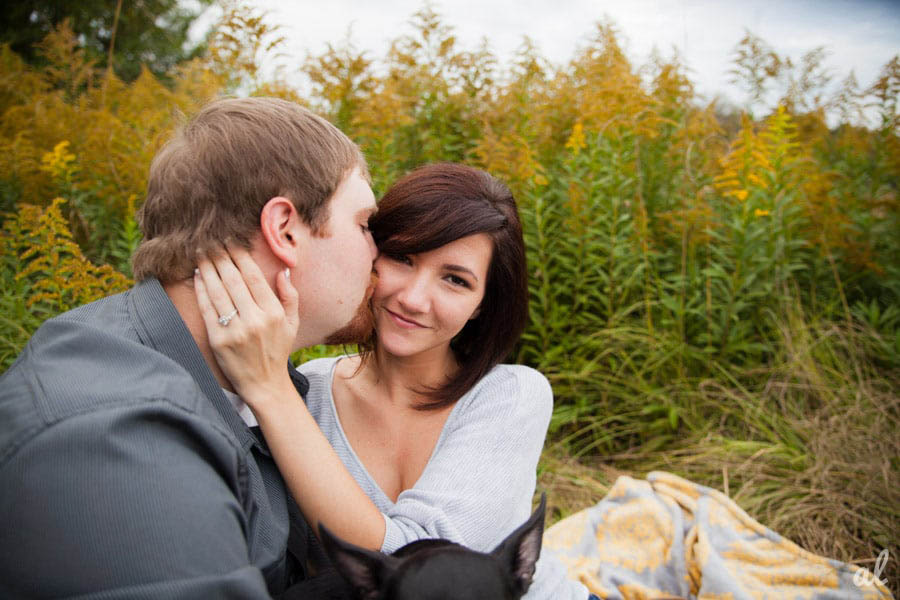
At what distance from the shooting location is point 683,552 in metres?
3.34

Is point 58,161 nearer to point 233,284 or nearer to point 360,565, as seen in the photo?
point 233,284

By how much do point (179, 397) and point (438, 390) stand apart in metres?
1.46

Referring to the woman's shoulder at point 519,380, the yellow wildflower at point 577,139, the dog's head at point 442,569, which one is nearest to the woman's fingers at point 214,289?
the dog's head at point 442,569

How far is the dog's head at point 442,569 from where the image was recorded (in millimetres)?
1551

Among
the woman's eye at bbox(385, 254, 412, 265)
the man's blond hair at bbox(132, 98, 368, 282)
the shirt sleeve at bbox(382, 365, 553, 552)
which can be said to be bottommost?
the shirt sleeve at bbox(382, 365, 553, 552)

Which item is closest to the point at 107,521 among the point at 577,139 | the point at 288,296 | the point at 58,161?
the point at 288,296

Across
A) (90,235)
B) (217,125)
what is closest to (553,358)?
(217,125)

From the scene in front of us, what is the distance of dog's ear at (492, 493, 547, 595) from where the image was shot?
66.6 inches

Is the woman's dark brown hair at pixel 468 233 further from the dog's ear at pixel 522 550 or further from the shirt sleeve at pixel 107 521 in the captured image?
the shirt sleeve at pixel 107 521

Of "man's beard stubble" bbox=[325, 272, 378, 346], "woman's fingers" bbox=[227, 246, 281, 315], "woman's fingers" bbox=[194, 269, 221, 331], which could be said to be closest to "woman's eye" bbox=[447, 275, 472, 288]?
"man's beard stubble" bbox=[325, 272, 378, 346]

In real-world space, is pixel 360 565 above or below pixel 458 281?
below

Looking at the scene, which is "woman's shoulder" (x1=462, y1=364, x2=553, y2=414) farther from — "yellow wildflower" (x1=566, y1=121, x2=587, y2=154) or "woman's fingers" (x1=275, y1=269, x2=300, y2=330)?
"yellow wildflower" (x1=566, y1=121, x2=587, y2=154)

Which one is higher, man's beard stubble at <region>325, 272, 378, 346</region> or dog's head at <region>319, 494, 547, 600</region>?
man's beard stubble at <region>325, 272, 378, 346</region>

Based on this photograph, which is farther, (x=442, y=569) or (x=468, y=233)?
(x=468, y=233)
